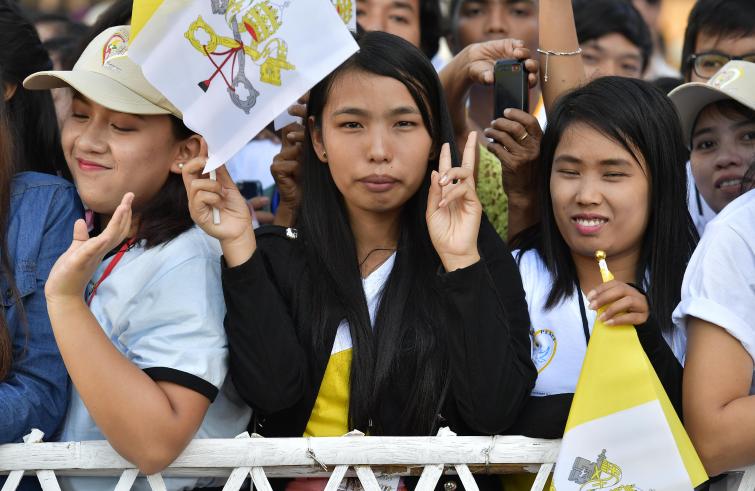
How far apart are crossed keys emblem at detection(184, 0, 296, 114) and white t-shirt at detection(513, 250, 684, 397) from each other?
1.00 metres

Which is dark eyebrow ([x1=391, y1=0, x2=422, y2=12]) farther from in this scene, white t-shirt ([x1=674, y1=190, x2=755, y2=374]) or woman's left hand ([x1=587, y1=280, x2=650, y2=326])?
woman's left hand ([x1=587, y1=280, x2=650, y2=326])

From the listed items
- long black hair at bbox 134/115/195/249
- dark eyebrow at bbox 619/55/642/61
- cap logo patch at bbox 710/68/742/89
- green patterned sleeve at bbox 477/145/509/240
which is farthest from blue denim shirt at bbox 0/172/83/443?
dark eyebrow at bbox 619/55/642/61

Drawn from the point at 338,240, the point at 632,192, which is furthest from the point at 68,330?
the point at 632,192

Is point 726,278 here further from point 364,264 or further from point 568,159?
point 364,264

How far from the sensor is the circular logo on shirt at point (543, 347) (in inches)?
128

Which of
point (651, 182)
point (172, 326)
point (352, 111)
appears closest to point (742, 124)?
point (651, 182)

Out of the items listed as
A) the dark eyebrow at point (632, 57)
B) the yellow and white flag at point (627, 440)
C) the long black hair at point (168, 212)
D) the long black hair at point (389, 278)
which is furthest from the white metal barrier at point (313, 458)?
the dark eyebrow at point (632, 57)

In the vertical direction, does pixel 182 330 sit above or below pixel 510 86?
below

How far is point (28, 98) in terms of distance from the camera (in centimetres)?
372

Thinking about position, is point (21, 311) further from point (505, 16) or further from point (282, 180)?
point (505, 16)

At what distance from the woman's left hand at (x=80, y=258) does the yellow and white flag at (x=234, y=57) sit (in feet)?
0.95

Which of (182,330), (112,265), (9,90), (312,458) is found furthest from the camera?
(9,90)

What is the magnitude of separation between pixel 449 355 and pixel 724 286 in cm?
74

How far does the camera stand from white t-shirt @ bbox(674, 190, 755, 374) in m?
Answer: 2.95
